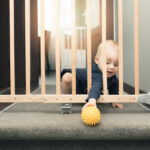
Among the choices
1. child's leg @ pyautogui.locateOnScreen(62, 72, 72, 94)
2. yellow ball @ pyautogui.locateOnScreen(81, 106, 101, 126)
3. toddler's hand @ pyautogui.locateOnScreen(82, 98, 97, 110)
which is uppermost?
child's leg @ pyautogui.locateOnScreen(62, 72, 72, 94)

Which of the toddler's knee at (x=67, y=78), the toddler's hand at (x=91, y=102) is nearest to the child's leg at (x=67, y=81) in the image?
the toddler's knee at (x=67, y=78)

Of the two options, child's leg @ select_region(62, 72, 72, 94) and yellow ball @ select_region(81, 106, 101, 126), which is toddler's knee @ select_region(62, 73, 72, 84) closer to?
child's leg @ select_region(62, 72, 72, 94)

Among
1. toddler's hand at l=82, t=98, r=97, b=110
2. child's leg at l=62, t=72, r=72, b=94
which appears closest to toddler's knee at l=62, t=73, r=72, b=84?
child's leg at l=62, t=72, r=72, b=94

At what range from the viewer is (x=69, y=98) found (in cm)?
81

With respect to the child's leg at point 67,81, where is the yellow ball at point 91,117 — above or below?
below

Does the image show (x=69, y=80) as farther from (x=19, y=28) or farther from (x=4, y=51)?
(x=19, y=28)

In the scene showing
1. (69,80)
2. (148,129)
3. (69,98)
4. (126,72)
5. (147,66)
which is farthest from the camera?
(126,72)

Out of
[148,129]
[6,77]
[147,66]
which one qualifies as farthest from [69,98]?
[6,77]

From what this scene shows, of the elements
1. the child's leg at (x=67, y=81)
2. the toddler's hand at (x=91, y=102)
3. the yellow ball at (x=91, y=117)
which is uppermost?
the child's leg at (x=67, y=81)

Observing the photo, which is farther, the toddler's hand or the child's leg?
the child's leg

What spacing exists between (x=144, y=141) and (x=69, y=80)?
500 mm

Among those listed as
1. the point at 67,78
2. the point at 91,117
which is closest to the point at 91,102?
the point at 91,117

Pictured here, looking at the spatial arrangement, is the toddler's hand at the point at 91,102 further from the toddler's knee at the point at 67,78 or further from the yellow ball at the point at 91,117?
the toddler's knee at the point at 67,78

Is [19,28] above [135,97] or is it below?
above
